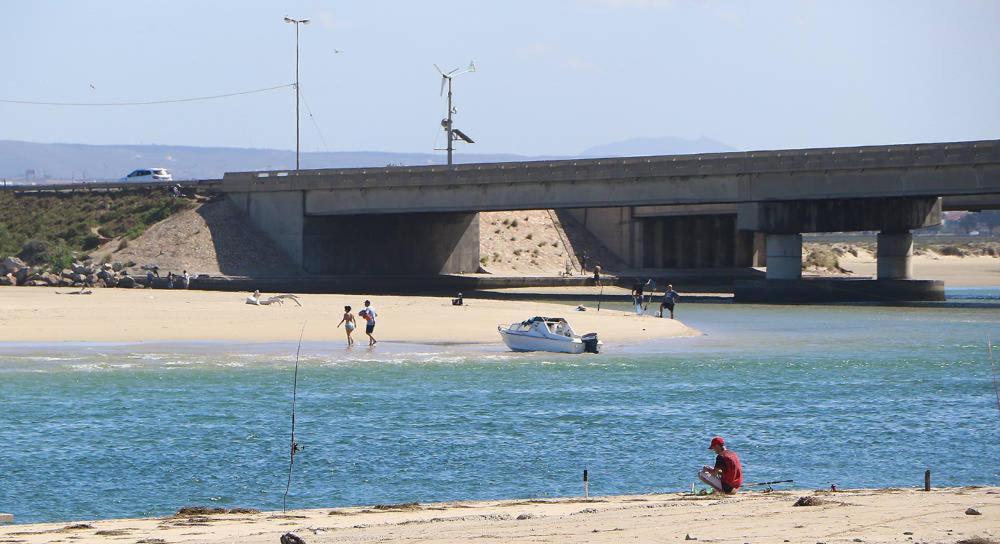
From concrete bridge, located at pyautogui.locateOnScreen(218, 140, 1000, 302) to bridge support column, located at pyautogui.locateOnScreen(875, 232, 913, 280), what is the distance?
8cm

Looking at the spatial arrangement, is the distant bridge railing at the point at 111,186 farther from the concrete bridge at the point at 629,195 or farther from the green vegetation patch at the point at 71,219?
the concrete bridge at the point at 629,195

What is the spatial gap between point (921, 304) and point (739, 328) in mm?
22238

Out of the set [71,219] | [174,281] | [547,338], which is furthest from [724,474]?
[71,219]

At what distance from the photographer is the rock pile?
72.2 meters

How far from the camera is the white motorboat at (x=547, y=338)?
4606 centimetres

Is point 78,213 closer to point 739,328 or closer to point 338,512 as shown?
point 739,328

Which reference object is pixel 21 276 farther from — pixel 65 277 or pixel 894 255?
pixel 894 255

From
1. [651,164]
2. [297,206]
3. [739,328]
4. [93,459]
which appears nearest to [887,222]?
[651,164]

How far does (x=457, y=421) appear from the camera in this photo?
31562 mm

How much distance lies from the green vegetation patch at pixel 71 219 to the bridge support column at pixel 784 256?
36080 millimetres

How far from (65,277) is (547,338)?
36.6m

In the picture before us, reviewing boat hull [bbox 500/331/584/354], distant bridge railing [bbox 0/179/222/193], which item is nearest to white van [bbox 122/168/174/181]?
distant bridge railing [bbox 0/179/222/193]

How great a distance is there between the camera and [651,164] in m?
77.2

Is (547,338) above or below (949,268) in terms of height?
below
